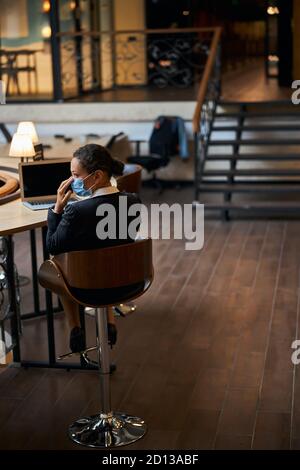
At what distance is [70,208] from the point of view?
4.04m

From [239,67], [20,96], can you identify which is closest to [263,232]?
[20,96]

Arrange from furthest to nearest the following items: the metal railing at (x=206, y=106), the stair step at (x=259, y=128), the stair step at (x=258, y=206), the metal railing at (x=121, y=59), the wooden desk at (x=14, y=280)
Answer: the metal railing at (x=121, y=59), the stair step at (x=259, y=128), the metal railing at (x=206, y=106), the stair step at (x=258, y=206), the wooden desk at (x=14, y=280)

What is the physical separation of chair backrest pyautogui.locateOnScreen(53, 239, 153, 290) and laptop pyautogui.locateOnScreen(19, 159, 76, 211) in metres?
1.14

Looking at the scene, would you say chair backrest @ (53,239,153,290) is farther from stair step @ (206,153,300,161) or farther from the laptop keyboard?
stair step @ (206,153,300,161)

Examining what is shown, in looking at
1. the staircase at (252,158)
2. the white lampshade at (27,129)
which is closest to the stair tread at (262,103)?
the staircase at (252,158)

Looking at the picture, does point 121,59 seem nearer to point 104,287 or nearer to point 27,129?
point 27,129

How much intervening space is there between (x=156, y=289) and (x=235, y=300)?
670mm

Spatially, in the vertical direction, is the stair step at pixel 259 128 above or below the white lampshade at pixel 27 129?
below

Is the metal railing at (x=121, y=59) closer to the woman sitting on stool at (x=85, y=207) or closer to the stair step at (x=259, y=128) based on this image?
the stair step at (x=259, y=128)

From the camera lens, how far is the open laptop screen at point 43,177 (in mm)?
5152

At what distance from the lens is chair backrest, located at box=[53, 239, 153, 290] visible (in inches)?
157

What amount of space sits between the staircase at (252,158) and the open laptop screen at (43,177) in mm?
4121

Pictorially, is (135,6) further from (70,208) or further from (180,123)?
(70,208)

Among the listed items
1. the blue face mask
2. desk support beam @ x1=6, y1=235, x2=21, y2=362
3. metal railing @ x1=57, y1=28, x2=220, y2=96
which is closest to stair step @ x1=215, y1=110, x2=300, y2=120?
metal railing @ x1=57, y1=28, x2=220, y2=96
